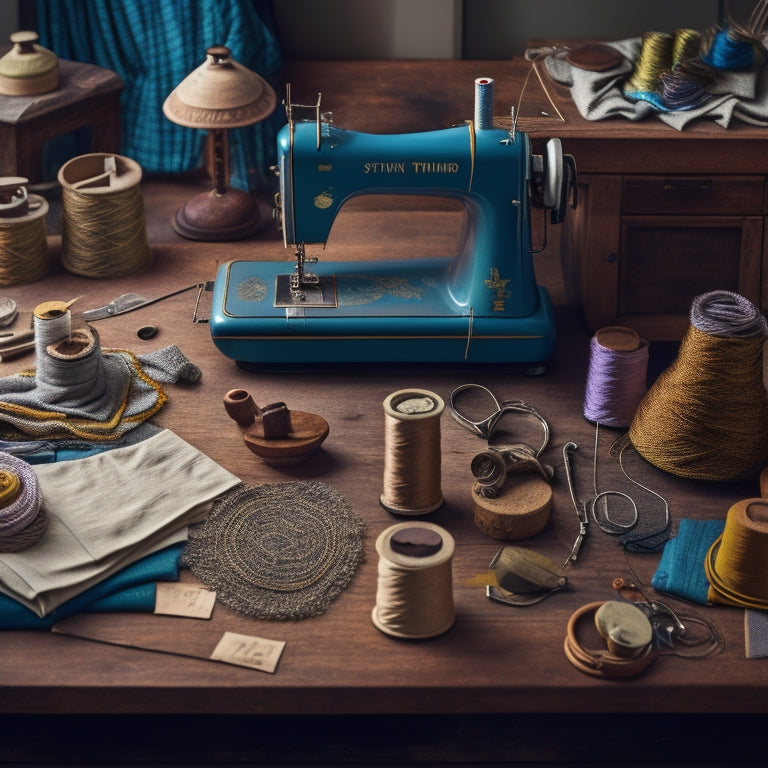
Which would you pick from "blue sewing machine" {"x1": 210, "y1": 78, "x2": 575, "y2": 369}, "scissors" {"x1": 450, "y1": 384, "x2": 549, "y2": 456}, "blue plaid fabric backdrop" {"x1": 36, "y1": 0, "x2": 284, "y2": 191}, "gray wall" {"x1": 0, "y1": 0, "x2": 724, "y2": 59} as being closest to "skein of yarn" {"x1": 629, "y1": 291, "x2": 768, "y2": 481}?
"scissors" {"x1": 450, "y1": 384, "x2": 549, "y2": 456}

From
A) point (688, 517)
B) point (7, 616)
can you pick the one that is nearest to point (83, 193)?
point (7, 616)

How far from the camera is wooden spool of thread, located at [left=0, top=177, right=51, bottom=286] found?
3.13 m

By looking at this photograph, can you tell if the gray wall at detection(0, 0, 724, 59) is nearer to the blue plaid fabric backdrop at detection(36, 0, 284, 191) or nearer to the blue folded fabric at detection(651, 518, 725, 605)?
the blue plaid fabric backdrop at detection(36, 0, 284, 191)

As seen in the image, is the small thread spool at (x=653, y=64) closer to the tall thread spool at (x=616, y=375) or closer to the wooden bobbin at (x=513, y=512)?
the tall thread spool at (x=616, y=375)

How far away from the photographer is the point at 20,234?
10.3 feet

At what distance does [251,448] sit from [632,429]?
0.76m

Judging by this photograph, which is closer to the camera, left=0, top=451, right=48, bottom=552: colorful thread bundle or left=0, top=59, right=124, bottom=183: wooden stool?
left=0, top=451, right=48, bottom=552: colorful thread bundle

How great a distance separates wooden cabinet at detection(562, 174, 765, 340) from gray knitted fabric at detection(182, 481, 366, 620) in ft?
3.13

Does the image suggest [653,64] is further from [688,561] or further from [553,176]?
[688,561]

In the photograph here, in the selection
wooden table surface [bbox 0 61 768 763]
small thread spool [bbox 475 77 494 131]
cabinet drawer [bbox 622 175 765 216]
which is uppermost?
small thread spool [bbox 475 77 494 131]

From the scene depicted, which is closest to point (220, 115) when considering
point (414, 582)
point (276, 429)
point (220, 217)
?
point (220, 217)

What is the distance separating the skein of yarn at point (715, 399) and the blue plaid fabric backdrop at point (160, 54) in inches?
70.3

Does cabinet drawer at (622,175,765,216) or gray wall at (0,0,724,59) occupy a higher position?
gray wall at (0,0,724,59)

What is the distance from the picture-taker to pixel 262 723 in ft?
7.68
